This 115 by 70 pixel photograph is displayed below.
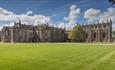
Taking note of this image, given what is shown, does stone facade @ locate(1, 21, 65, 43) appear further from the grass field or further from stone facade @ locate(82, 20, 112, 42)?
the grass field

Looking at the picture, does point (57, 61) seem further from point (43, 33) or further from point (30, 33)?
point (43, 33)

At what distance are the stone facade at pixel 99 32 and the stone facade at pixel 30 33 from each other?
21.4 metres

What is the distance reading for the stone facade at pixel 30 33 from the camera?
140750mm

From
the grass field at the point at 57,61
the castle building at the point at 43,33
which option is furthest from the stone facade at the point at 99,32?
the grass field at the point at 57,61

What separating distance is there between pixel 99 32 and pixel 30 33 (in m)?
45.5

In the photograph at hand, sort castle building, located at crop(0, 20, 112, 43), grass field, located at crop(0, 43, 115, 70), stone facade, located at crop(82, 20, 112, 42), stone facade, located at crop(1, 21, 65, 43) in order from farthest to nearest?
stone facade, located at crop(1, 21, 65, 43) < castle building, located at crop(0, 20, 112, 43) < stone facade, located at crop(82, 20, 112, 42) < grass field, located at crop(0, 43, 115, 70)

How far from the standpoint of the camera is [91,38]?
5571 inches

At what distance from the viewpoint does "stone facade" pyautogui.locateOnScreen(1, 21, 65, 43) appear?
462ft

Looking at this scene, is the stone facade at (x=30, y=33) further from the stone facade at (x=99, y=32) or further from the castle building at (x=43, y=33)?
the stone facade at (x=99, y=32)

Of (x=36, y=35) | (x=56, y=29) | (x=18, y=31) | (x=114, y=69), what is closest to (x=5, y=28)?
(x=18, y=31)

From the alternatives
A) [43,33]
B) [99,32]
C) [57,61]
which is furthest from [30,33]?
[57,61]

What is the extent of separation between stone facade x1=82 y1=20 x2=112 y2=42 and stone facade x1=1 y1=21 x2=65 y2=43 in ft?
70.2

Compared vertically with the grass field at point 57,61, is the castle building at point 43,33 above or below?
above

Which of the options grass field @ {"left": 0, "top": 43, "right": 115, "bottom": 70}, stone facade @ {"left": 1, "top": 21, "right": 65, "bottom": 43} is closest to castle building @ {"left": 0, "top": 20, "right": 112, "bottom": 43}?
stone facade @ {"left": 1, "top": 21, "right": 65, "bottom": 43}
